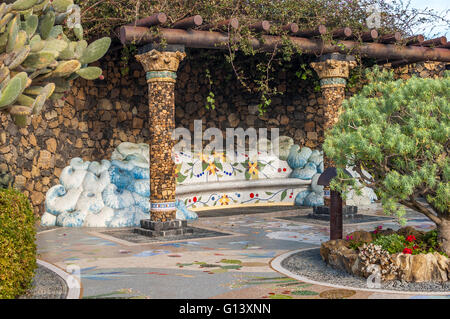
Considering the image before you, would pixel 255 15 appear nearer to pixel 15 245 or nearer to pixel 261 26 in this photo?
pixel 261 26

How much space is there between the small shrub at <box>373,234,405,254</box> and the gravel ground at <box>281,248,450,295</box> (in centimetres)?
42

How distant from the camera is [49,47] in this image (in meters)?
5.39

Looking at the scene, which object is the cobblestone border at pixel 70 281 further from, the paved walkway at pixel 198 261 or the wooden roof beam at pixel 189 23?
the wooden roof beam at pixel 189 23

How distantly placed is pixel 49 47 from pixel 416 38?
8307 millimetres

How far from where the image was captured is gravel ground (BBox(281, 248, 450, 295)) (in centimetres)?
543

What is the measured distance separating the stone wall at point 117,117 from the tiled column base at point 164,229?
292 centimetres

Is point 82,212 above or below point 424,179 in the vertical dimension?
below

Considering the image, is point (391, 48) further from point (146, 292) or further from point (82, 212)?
point (146, 292)

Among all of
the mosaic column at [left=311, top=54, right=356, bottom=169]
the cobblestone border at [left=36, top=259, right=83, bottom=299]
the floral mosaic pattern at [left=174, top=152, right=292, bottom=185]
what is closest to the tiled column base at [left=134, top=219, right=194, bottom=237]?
the cobblestone border at [left=36, top=259, right=83, bottom=299]

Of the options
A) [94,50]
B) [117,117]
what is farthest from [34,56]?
[117,117]

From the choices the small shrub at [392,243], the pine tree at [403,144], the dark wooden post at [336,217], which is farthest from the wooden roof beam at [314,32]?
the small shrub at [392,243]

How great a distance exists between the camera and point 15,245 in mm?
5059

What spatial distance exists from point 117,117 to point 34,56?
7.40m
